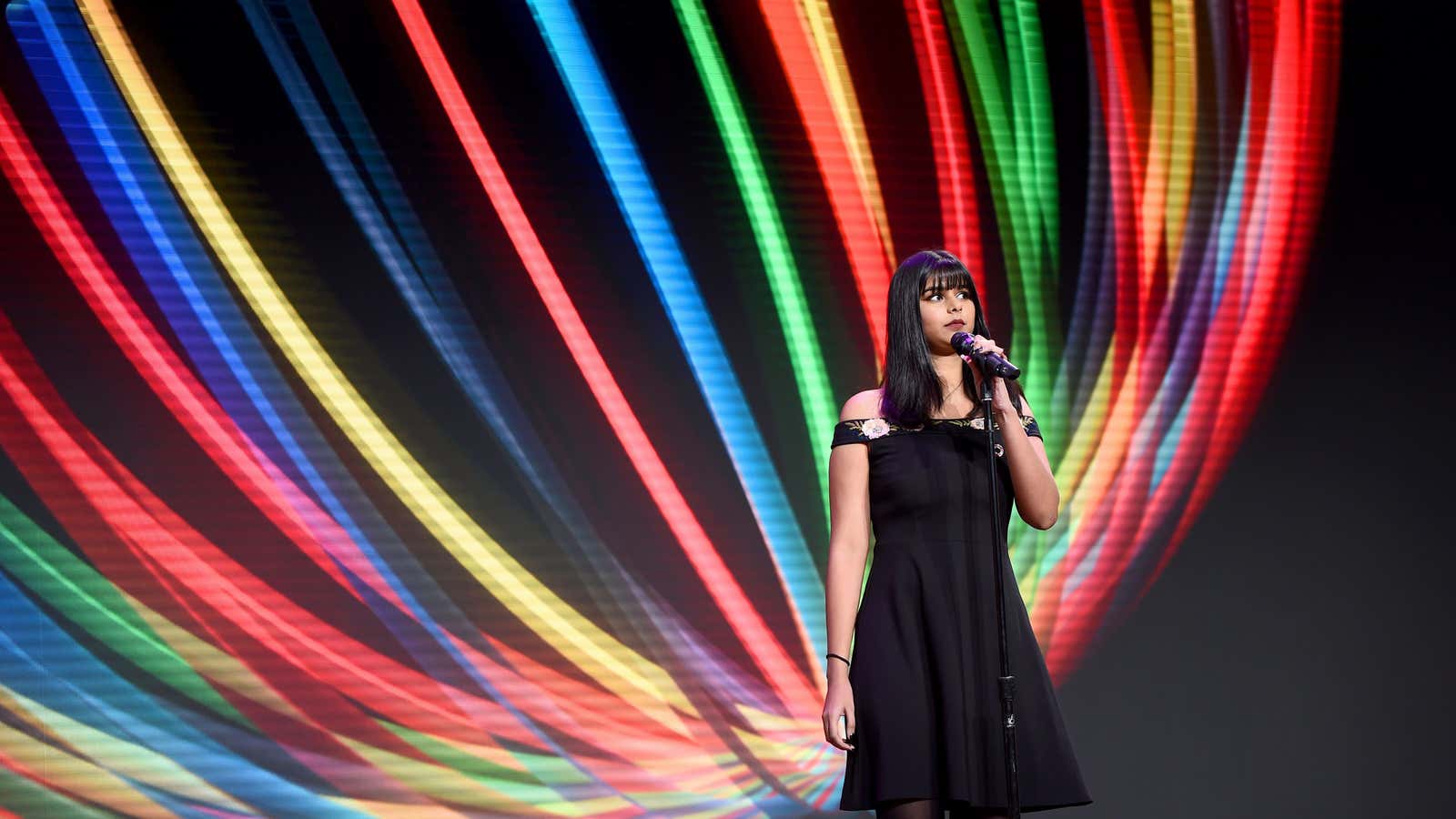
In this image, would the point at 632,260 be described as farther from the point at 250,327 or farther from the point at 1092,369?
the point at 1092,369

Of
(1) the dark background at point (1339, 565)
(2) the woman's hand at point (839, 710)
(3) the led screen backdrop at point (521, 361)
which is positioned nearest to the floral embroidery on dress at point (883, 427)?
(2) the woman's hand at point (839, 710)

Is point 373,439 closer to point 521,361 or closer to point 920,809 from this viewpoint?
point 521,361

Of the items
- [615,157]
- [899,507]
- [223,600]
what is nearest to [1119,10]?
[615,157]

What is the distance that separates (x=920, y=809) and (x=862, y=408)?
25.0 inches

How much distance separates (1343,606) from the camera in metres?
3.92

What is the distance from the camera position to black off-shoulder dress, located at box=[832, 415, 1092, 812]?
7.29 ft

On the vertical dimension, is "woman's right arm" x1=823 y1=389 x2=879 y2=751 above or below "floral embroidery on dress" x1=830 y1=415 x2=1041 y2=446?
below

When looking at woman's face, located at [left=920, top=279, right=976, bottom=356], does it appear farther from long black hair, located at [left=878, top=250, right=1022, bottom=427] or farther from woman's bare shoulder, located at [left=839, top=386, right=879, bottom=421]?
woman's bare shoulder, located at [left=839, top=386, right=879, bottom=421]

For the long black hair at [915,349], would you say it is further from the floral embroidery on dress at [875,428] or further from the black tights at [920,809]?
the black tights at [920,809]

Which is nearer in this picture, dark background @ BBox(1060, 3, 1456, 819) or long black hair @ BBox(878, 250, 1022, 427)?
long black hair @ BBox(878, 250, 1022, 427)

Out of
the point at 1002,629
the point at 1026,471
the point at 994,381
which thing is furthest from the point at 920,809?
the point at 994,381

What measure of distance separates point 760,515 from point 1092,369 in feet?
3.16

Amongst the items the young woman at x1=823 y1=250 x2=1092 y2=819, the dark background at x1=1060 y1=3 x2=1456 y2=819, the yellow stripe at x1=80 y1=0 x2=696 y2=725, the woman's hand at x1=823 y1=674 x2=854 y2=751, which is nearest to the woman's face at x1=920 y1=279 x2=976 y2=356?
the young woman at x1=823 y1=250 x2=1092 y2=819

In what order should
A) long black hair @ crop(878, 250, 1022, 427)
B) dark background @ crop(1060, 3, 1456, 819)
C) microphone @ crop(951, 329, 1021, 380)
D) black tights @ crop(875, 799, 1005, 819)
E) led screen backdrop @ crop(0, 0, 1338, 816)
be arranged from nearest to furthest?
1. microphone @ crop(951, 329, 1021, 380)
2. black tights @ crop(875, 799, 1005, 819)
3. long black hair @ crop(878, 250, 1022, 427)
4. led screen backdrop @ crop(0, 0, 1338, 816)
5. dark background @ crop(1060, 3, 1456, 819)
